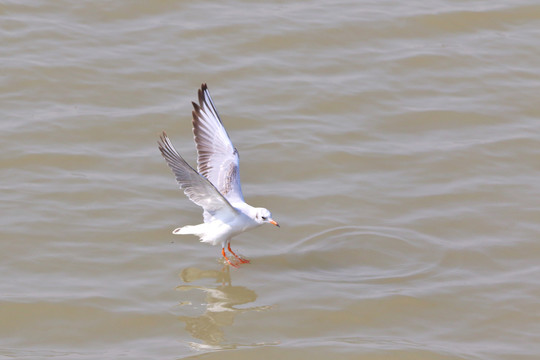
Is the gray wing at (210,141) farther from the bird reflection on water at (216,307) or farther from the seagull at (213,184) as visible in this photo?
the bird reflection on water at (216,307)

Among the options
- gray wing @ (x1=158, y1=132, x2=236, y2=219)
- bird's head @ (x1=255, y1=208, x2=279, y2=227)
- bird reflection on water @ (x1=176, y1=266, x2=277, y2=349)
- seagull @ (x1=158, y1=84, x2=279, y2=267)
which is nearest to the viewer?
bird reflection on water @ (x1=176, y1=266, x2=277, y2=349)

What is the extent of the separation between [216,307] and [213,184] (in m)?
1.25

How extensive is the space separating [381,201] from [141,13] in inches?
211

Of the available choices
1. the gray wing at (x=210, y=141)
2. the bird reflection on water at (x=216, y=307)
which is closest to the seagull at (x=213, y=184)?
the gray wing at (x=210, y=141)

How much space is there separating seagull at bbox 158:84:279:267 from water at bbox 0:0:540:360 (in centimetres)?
36

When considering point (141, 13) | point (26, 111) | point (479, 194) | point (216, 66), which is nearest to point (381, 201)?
point (479, 194)

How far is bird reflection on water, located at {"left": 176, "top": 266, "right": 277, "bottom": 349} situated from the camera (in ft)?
25.2

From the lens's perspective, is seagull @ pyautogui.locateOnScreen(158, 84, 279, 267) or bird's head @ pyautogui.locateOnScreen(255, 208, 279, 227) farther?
bird's head @ pyautogui.locateOnScreen(255, 208, 279, 227)

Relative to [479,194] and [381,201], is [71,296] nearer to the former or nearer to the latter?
[381,201]

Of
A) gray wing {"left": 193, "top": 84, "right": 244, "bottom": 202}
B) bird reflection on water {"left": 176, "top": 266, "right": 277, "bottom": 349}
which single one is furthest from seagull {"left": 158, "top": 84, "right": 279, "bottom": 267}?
bird reflection on water {"left": 176, "top": 266, "right": 277, "bottom": 349}

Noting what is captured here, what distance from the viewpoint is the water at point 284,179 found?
7.88 m

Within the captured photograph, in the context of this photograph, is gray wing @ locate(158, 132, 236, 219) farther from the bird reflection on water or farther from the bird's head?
the bird reflection on water

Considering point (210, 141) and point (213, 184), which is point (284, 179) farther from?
point (213, 184)

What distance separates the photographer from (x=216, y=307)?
8.25 m
